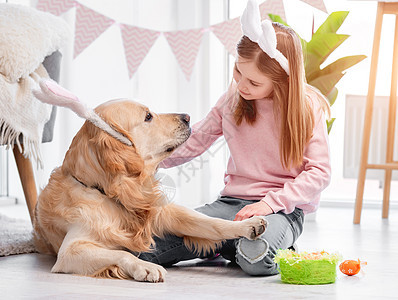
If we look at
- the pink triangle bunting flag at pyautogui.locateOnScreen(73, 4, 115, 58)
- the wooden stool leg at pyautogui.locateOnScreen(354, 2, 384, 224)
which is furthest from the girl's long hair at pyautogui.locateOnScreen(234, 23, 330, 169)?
the wooden stool leg at pyautogui.locateOnScreen(354, 2, 384, 224)

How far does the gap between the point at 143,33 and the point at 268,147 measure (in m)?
0.80

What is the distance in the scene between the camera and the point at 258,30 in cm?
169

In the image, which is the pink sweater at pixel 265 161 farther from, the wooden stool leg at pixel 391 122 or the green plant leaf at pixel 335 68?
the wooden stool leg at pixel 391 122

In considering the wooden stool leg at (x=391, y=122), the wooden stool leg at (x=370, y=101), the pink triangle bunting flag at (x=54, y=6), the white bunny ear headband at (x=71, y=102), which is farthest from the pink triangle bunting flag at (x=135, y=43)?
the wooden stool leg at (x=391, y=122)

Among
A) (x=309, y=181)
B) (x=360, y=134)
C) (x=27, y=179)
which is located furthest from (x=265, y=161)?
(x=360, y=134)

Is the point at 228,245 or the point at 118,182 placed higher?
the point at 118,182

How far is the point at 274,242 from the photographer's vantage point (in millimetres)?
1662

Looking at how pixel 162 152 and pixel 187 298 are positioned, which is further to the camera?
pixel 162 152

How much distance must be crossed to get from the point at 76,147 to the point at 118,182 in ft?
0.49

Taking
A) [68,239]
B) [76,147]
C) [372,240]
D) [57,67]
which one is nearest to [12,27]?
[57,67]

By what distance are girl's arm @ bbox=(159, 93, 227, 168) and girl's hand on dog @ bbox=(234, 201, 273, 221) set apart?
13.6 inches

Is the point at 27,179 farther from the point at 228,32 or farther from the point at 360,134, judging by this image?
the point at 360,134

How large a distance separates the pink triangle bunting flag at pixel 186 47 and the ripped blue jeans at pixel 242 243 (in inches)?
25.3

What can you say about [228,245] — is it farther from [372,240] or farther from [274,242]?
[372,240]
